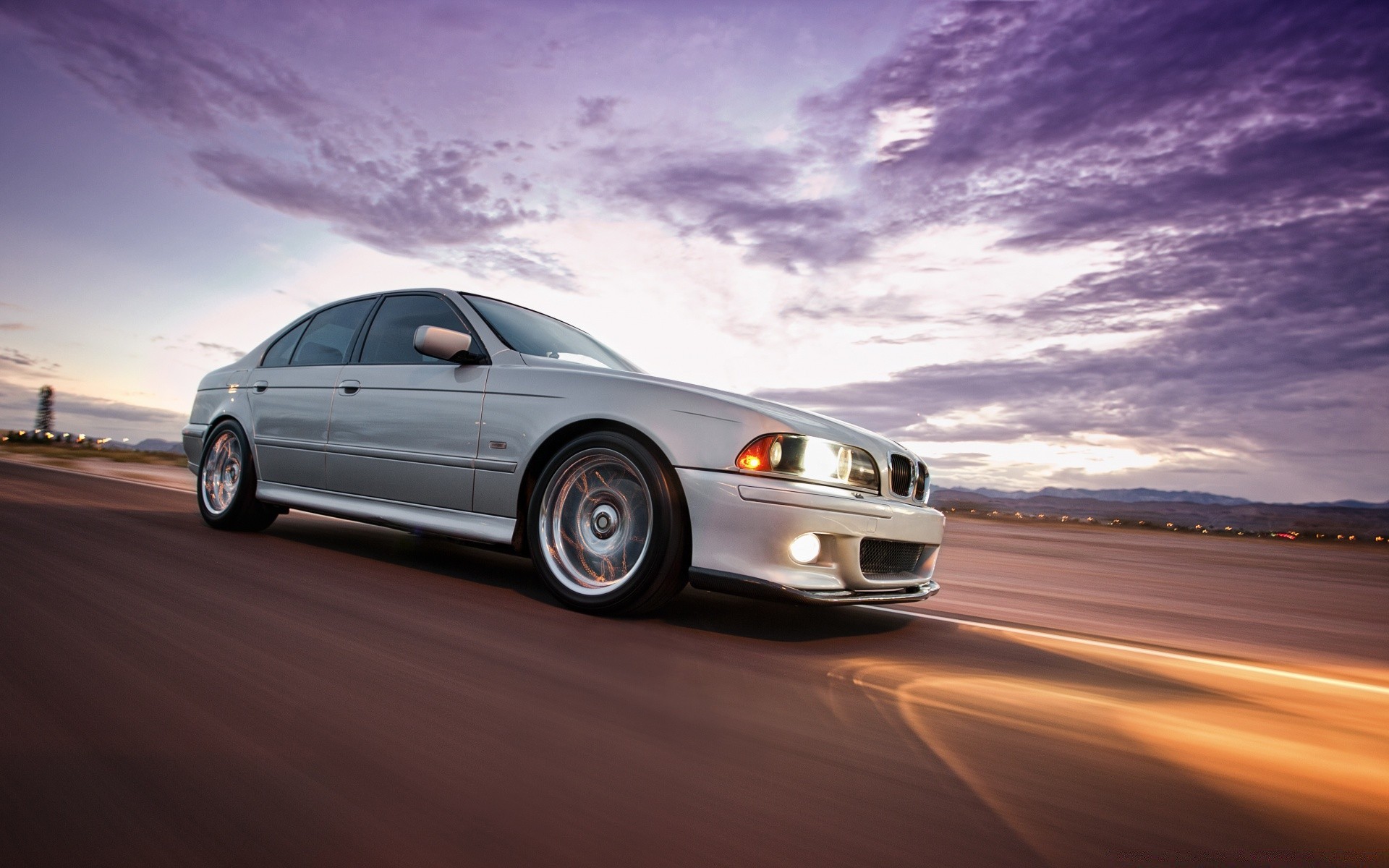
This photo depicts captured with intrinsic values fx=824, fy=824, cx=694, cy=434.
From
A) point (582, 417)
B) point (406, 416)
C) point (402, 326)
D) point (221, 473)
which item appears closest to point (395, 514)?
point (406, 416)

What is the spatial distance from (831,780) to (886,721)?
53 centimetres

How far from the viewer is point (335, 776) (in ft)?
5.52

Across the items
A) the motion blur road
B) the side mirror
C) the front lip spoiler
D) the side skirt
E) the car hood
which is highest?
the side mirror

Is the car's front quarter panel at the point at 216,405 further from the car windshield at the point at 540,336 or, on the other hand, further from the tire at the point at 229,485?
the car windshield at the point at 540,336

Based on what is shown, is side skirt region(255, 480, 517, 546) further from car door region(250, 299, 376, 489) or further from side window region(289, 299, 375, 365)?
side window region(289, 299, 375, 365)

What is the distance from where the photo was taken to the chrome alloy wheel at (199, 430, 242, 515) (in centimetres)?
Answer: 570

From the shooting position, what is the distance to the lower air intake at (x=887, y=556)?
3.46m

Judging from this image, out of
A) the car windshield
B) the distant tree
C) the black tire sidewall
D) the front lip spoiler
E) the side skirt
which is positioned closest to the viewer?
the front lip spoiler

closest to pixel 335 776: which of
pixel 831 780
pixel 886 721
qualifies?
pixel 831 780

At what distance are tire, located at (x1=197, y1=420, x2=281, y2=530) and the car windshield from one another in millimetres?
2176

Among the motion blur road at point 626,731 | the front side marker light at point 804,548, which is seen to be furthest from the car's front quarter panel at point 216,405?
the front side marker light at point 804,548

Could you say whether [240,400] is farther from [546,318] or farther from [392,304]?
[546,318]

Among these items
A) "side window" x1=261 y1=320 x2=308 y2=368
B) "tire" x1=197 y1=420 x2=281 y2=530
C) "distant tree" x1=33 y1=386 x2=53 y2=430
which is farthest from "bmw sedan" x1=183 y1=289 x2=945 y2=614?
"distant tree" x1=33 y1=386 x2=53 y2=430

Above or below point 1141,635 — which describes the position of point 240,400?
above
